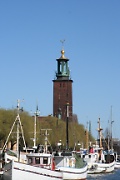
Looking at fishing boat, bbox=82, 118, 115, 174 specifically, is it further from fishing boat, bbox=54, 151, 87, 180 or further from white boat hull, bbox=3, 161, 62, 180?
white boat hull, bbox=3, 161, 62, 180

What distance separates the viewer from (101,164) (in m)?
94.1

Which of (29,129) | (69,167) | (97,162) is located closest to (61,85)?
(29,129)

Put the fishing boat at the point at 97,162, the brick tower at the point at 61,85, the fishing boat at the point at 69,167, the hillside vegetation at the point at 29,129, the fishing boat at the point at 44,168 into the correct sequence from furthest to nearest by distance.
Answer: the brick tower at the point at 61,85 → the hillside vegetation at the point at 29,129 → the fishing boat at the point at 97,162 → the fishing boat at the point at 69,167 → the fishing boat at the point at 44,168

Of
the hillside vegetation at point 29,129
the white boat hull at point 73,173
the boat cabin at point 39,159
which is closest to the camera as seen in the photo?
the boat cabin at point 39,159

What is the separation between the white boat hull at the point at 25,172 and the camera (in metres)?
53.4

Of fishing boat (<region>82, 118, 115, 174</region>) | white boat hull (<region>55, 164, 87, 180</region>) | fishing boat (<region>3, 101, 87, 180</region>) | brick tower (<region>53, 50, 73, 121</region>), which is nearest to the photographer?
fishing boat (<region>3, 101, 87, 180</region>)

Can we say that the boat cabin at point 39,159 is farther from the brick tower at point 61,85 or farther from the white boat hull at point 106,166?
the brick tower at point 61,85

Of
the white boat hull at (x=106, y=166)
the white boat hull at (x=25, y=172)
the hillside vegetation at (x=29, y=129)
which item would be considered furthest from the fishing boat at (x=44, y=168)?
the white boat hull at (x=106, y=166)

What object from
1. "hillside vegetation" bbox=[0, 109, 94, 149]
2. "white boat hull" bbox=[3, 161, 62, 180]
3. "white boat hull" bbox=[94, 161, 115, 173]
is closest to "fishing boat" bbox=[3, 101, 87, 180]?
"white boat hull" bbox=[3, 161, 62, 180]

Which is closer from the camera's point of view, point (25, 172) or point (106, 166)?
point (25, 172)

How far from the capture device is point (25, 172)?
5406cm

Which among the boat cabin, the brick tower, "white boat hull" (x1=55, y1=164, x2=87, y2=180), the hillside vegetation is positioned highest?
the brick tower

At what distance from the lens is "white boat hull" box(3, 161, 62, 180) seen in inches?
2104

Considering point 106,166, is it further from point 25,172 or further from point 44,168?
point 25,172
